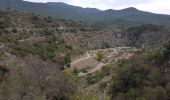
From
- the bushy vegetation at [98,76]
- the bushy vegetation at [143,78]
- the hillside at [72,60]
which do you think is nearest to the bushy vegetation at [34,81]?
the hillside at [72,60]

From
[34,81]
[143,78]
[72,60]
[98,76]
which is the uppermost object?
[34,81]

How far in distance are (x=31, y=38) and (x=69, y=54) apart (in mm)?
9865

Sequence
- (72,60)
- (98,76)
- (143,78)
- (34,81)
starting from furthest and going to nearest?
(72,60)
(98,76)
(143,78)
(34,81)

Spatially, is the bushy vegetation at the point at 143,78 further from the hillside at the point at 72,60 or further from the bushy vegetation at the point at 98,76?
the bushy vegetation at the point at 98,76

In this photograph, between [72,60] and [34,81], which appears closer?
[34,81]

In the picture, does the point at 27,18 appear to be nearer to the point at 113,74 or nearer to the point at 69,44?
the point at 69,44

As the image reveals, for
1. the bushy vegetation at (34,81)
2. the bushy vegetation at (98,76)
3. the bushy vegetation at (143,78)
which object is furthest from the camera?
the bushy vegetation at (98,76)

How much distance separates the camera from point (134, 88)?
47.9 meters

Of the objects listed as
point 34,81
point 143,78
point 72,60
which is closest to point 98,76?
point 143,78

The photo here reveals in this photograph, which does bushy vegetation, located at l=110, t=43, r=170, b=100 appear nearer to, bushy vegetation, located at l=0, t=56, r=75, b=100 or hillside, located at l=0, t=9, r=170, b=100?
hillside, located at l=0, t=9, r=170, b=100

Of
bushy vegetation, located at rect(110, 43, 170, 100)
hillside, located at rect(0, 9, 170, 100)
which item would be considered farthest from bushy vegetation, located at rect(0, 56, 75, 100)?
bushy vegetation, located at rect(110, 43, 170, 100)

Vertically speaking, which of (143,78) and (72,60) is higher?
(143,78)

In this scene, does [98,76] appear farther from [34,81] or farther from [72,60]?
[34,81]

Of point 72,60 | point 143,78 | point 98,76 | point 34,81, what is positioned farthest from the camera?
point 72,60
